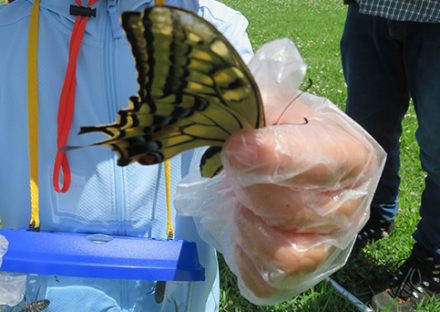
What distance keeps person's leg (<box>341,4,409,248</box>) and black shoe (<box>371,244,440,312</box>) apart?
283 millimetres

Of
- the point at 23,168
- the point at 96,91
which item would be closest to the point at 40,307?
the point at 23,168

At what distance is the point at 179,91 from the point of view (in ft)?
1.96

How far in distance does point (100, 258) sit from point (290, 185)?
41 cm

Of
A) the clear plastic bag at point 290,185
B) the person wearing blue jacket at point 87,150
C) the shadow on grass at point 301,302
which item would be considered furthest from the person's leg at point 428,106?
the clear plastic bag at point 290,185

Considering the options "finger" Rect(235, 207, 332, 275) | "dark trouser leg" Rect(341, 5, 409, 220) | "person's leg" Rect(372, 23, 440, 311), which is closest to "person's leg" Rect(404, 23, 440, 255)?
"person's leg" Rect(372, 23, 440, 311)

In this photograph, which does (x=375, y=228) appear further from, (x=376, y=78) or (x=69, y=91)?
(x=69, y=91)

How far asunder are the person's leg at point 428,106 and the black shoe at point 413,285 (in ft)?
0.16

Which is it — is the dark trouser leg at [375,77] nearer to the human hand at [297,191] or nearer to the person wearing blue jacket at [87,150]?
the person wearing blue jacket at [87,150]

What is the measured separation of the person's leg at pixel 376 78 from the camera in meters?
2.04

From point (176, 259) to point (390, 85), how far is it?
1411 mm

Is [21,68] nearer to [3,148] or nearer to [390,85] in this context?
[3,148]

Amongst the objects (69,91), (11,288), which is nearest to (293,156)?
(69,91)

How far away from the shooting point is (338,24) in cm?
732

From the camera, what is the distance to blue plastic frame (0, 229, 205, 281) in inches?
36.5
